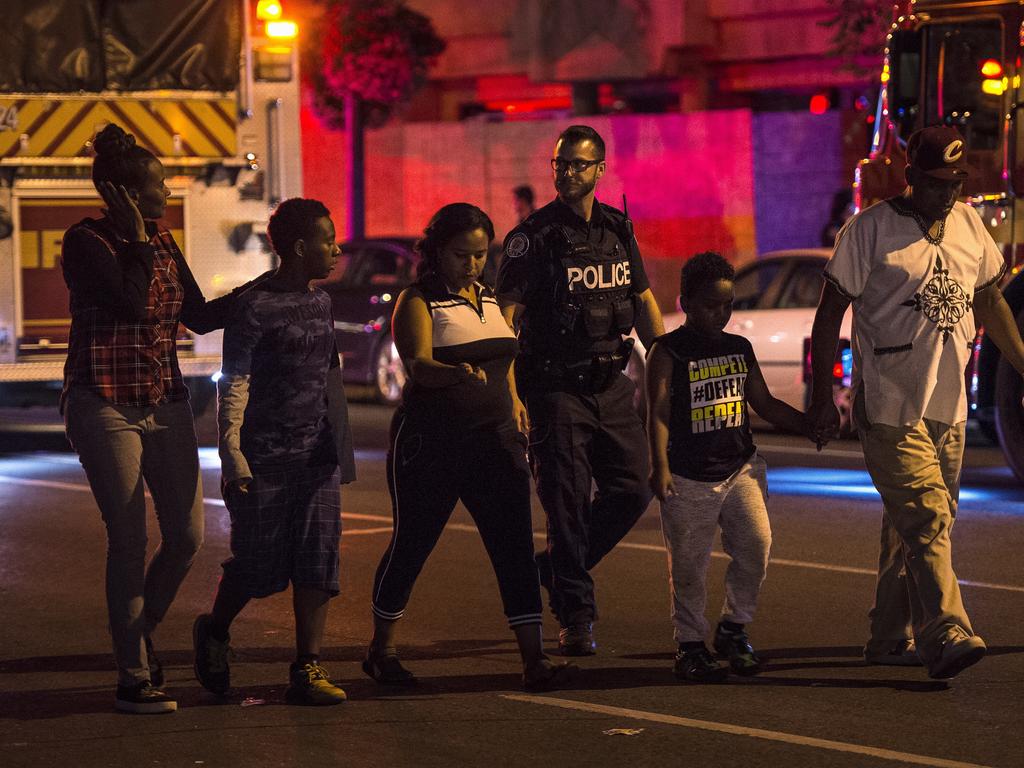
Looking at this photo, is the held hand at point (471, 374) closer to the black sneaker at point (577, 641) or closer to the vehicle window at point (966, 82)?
the black sneaker at point (577, 641)

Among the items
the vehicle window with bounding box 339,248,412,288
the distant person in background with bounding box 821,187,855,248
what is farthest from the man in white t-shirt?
the distant person in background with bounding box 821,187,855,248

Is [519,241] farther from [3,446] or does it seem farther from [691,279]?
[3,446]

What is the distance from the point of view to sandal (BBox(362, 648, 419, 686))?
7215 millimetres

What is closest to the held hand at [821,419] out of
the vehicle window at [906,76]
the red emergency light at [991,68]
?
the red emergency light at [991,68]

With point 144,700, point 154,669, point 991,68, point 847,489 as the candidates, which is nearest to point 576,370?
point 154,669

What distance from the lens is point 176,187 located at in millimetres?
14430

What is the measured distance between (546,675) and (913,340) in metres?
1.73

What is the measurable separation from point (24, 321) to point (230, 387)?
802 centimetres

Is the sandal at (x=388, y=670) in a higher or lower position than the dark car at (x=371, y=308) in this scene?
lower

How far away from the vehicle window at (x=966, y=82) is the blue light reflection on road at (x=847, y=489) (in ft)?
7.45

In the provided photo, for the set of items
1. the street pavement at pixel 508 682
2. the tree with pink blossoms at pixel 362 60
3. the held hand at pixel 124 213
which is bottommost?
the street pavement at pixel 508 682

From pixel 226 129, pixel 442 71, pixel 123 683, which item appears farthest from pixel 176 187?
pixel 442 71

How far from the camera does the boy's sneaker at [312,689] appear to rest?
22.6 ft

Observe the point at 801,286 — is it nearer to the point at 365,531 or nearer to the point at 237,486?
the point at 365,531
